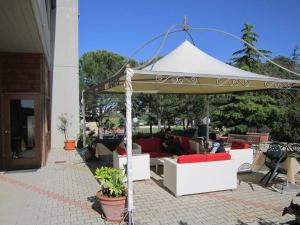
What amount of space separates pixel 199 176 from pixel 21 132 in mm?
6203

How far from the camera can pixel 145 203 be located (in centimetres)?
616

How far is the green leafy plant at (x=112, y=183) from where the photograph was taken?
5.29 meters

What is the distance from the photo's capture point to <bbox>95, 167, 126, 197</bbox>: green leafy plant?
5.29 m

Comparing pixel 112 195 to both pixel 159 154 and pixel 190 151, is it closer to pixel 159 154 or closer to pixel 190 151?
pixel 159 154

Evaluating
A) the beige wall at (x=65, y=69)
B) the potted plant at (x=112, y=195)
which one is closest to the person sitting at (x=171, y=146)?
the potted plant at (x=112, y=195)

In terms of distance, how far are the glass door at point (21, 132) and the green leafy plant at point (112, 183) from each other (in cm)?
526

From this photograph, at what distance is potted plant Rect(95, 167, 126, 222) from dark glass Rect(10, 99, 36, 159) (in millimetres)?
5316

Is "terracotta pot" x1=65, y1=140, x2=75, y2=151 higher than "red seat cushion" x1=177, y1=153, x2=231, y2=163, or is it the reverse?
"red seat cushion" x1=177, y1=153, x2=231, y2=163

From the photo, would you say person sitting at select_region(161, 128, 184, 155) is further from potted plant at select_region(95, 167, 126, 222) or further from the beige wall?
the beige wall

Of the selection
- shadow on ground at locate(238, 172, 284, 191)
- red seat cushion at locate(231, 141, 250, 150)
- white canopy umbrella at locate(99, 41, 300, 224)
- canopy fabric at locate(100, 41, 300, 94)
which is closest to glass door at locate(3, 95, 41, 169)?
white canopy umbrella at locate(99, 41, 300, 224)

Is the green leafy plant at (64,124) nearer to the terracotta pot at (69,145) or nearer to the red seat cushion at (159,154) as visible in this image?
the terracotta pot at (69,145)

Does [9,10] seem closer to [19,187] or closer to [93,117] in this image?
[19,187]

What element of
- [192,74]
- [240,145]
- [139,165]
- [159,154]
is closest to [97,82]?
[159,154]

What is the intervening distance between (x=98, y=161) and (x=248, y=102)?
10621 mm
